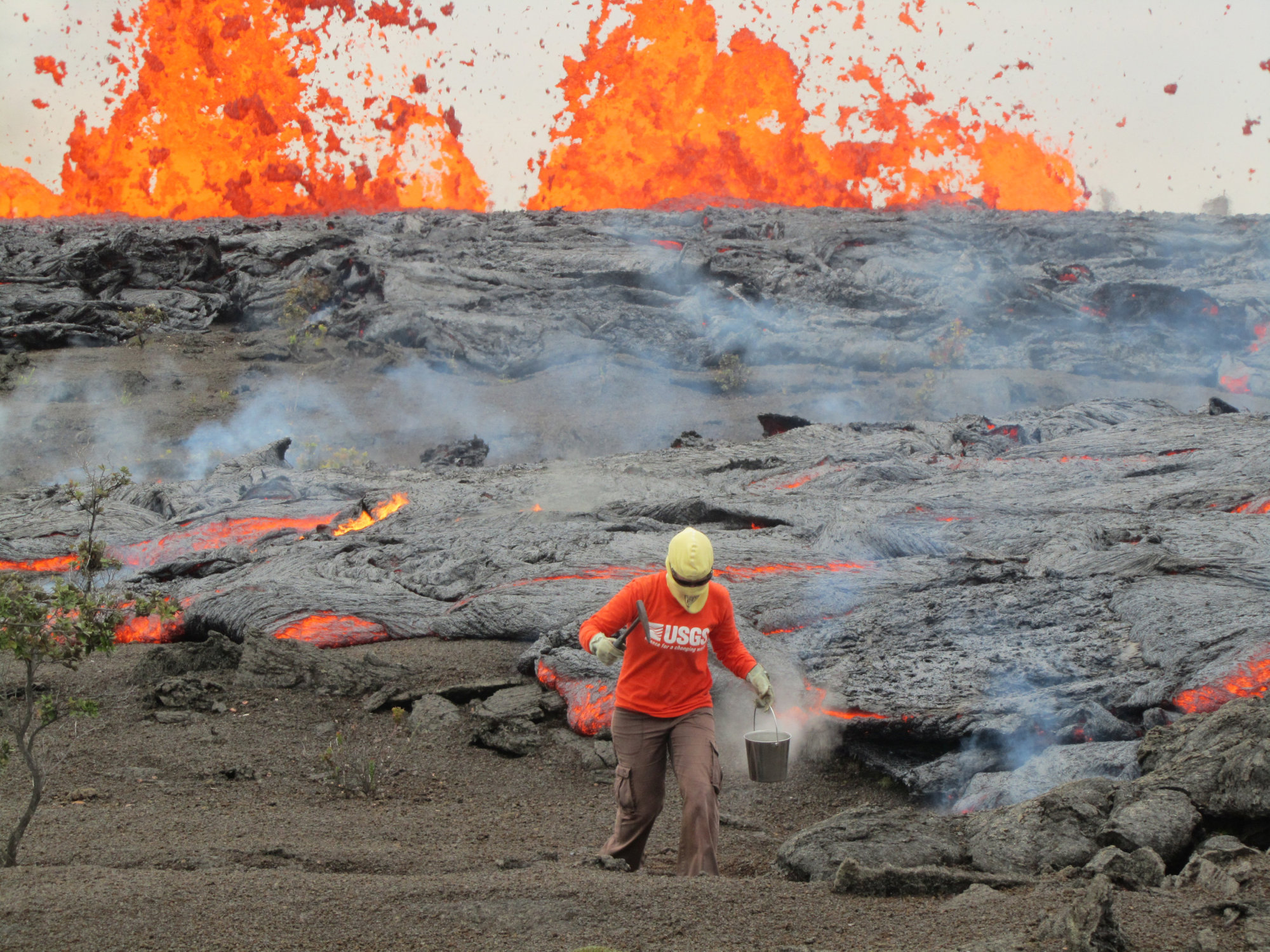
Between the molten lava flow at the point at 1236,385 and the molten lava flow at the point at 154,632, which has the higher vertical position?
the molten lava flow at the point at 1236,385

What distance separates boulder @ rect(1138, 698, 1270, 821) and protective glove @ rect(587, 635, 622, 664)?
286cm

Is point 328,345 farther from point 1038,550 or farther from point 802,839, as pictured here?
point 802,839

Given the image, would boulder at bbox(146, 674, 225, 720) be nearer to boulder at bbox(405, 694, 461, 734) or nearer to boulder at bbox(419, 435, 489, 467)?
boulder at bbox(405, 694, 461, 734)

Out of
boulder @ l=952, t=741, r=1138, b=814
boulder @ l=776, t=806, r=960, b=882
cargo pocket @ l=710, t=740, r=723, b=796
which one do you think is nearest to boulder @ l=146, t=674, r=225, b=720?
cargo pocket @ l=710, t=740, r=723, b=796

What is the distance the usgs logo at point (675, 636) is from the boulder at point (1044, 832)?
5.79 ft

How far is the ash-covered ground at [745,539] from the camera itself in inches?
190

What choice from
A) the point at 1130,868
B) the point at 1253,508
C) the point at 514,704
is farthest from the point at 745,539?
the point at 1130,868

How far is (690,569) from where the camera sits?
185 inches

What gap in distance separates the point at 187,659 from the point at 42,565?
193 inches

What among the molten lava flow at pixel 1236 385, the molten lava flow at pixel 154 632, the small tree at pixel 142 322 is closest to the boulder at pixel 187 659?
the molten lava flow at pixel 154 632

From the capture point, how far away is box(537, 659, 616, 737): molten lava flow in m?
7.50

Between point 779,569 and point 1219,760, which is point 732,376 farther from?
point 1219,760

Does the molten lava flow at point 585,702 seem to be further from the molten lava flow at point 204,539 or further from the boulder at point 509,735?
the molten lava flow at point 204,539

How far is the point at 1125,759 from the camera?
5.71 m
